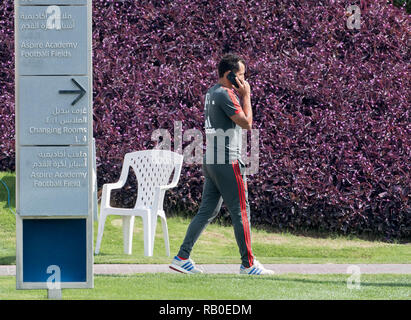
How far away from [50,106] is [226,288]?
2041 millimetres

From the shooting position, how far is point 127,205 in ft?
38.4

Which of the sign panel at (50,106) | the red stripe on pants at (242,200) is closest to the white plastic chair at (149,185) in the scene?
the red stripe on pants at (242,200)

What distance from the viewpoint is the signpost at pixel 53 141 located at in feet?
19.4

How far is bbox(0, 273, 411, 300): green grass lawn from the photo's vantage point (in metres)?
6.39

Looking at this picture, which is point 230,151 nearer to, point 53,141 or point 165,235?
point 53,141

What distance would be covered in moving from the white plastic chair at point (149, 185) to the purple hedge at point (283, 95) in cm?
125

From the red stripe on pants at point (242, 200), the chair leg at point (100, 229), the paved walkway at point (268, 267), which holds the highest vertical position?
the red stripe on pants at point (242, 200)

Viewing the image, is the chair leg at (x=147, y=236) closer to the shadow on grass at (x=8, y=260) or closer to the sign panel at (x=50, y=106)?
the shadow on grass at (x=8, y=260)

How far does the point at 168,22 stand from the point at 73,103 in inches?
292

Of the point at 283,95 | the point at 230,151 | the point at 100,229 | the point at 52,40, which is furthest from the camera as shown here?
the point at 283,95

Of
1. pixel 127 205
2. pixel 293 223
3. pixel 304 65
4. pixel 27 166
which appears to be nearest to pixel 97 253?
pixel 127 205

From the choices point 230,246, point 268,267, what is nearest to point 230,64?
point 268,267

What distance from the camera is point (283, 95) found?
40.1ft

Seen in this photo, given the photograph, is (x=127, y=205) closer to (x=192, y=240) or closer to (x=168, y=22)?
(x=168, y=22)
